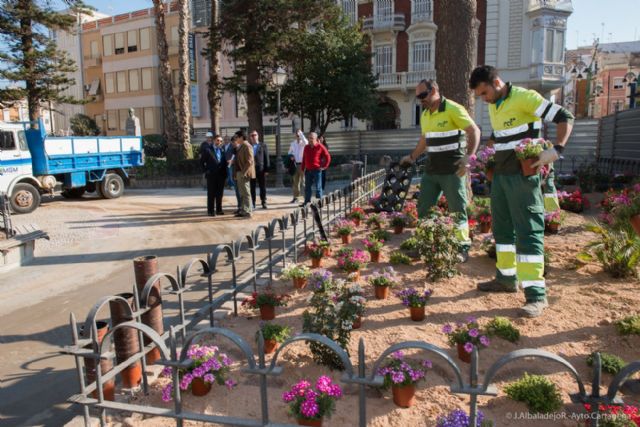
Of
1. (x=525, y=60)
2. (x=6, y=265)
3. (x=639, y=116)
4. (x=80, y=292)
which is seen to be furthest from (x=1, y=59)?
(x=525, y=60)

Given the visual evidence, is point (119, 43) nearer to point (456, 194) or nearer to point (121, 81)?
point (121, 81)

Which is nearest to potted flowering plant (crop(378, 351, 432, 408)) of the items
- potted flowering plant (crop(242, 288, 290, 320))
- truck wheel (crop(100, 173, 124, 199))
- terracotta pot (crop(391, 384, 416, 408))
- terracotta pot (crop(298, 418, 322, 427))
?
terracotta pot (crop(391, 384, 416, 408))

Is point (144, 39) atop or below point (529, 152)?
atop

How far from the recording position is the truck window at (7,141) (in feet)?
Result: 40.0

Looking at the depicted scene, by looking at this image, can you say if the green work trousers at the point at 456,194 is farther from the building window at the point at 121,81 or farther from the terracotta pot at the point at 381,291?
the building window at the point at 121,81

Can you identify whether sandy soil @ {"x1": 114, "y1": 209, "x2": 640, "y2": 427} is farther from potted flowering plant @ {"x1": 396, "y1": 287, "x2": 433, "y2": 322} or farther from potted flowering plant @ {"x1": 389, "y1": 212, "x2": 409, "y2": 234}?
potted flowering plant @ {"x1": 389, "y1": 212, "x2": 409, "y2": 234}

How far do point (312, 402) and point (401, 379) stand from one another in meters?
0.54

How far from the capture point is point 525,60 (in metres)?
28.9

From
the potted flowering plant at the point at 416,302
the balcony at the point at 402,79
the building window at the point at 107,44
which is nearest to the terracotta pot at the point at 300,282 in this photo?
the potted flowering plant at the point at 416,302

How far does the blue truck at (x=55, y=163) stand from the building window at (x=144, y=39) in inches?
1207

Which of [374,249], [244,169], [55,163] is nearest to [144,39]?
[55,163]

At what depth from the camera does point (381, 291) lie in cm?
450

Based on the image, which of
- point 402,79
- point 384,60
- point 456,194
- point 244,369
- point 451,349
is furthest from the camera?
point 384,60

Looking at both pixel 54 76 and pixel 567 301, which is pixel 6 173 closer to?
pixel 54 76
